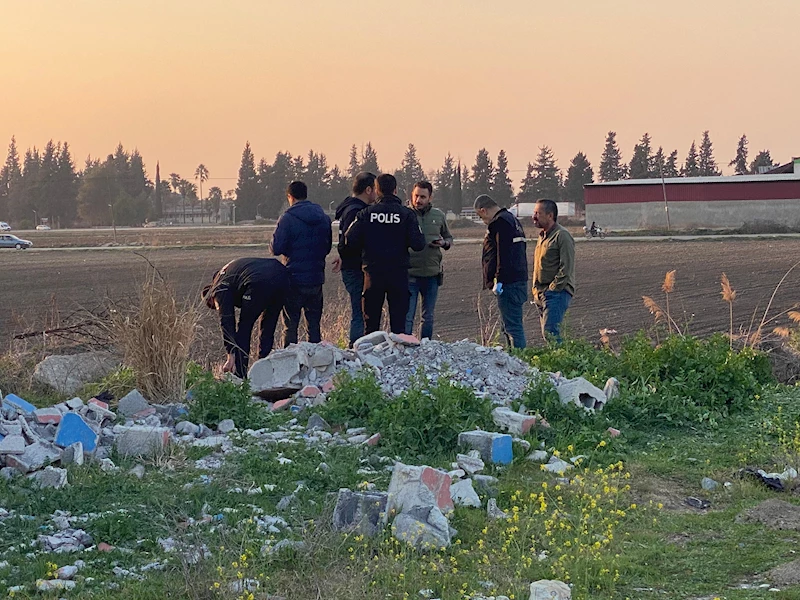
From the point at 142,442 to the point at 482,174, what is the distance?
10585 centimetres

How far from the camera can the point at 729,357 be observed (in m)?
9.18

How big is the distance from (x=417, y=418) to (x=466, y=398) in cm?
55

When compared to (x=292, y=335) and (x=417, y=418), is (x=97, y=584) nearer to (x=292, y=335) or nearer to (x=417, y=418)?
(x=417, y=418)

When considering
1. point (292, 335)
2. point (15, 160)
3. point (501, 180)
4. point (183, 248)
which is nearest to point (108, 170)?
point (15, 160)

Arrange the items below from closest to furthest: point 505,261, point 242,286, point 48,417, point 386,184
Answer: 1. point 48,417
2. point 242,286
3. point 386,184
4. point 505,261

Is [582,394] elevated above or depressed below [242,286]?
below

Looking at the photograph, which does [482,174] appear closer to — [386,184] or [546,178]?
[546,178]

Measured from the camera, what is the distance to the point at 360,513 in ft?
16.9

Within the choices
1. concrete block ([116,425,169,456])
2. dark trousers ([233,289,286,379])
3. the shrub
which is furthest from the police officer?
concrete block ([116,425,169,456])

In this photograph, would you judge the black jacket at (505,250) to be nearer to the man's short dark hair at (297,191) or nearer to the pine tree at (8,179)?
the man's short dark hair at (297,191)

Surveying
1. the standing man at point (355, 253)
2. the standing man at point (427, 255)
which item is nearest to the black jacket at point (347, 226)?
the standing man at point (355, 253)

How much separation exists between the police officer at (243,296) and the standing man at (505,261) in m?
2.12

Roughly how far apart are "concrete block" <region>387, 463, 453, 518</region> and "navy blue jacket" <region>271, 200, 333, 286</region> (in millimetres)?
4609

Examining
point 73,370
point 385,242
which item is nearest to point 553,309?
point 385,242
